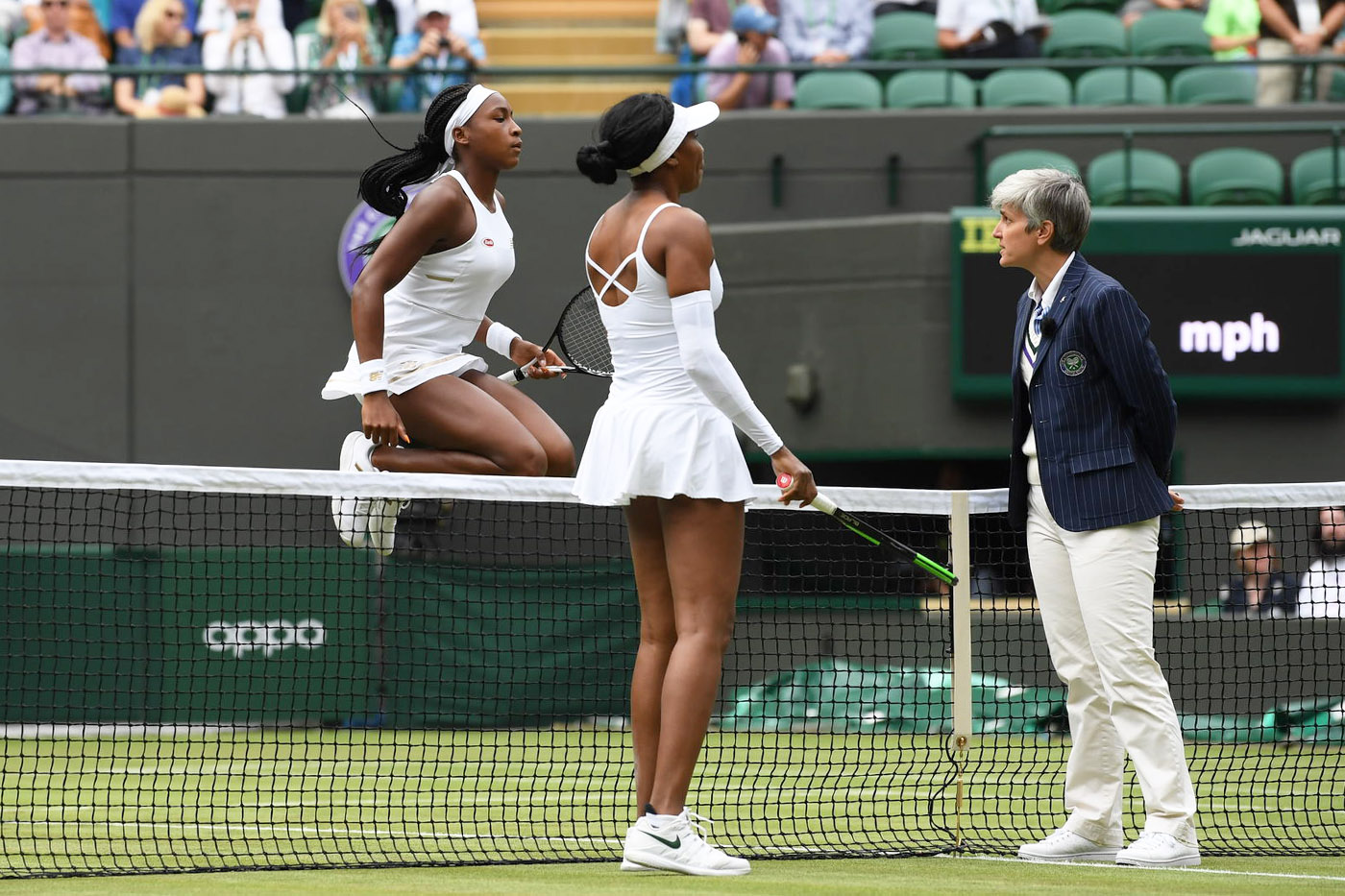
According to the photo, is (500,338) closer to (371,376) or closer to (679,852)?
(371,376)

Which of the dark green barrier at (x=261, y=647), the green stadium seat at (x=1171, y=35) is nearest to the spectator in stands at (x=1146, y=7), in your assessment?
the green stadium seat at (x=1171, y=35)

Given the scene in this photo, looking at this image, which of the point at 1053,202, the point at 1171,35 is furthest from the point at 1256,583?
the point at 1053,202

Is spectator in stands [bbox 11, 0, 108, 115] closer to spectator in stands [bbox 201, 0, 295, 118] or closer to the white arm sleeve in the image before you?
spectator in stands [bbox 201, 0, 295, 118]

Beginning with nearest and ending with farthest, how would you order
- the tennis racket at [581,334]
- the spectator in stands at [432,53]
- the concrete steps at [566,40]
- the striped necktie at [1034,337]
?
the striped necktie at [1034,337]
the tennis racket at [581,334]
the spectator in stands at [432,53]
the concrete steps at [566,40]

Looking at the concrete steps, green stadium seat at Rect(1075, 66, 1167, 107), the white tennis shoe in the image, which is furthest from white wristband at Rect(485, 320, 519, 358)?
the concrete steps

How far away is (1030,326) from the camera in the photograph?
19.2 feet

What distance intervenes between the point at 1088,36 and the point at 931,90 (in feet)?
4.86

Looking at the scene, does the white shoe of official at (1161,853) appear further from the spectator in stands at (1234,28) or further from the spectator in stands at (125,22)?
the spectator in stands at (125,22)

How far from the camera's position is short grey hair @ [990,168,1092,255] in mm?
5699

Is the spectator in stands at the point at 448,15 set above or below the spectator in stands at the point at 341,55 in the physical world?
above

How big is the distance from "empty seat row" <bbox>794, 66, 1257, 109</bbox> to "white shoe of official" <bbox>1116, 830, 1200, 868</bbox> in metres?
9.73

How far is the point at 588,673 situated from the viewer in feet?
37.6

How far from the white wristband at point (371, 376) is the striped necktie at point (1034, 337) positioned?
2073 mm

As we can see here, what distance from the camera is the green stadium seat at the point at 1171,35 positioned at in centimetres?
1508
